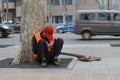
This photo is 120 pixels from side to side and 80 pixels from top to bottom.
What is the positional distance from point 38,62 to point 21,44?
840mm

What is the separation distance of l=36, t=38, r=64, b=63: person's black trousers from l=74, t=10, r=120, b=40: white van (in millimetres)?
16234

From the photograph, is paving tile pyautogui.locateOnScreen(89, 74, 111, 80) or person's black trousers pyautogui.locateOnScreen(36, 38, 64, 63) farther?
person's black trousers pyautogui.locateOnScreen(36, 38, 64, 63)

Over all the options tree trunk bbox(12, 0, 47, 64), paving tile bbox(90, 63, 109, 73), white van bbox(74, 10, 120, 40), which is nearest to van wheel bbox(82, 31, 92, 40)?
white van bbox(74, 10, 120, 40)

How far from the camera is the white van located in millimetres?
28609

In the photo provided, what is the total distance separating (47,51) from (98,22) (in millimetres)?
16637

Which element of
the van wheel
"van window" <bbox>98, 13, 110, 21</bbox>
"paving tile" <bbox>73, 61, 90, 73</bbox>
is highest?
"van window" <bbox>98, 13, 110, 21</bbox>

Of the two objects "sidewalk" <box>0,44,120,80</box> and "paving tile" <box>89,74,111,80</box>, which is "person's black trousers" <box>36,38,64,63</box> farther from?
"paving tile" <box>89,74,111,80</box>

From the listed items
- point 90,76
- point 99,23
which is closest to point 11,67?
point 90,76

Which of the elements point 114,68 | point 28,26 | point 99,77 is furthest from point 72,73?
point 28,26

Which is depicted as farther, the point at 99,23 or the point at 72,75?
the point at 99,23

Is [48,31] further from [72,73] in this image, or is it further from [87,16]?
[87,16]

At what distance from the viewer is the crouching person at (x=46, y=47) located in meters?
12.1

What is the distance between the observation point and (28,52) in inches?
517

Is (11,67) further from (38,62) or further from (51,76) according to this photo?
(51,76)
